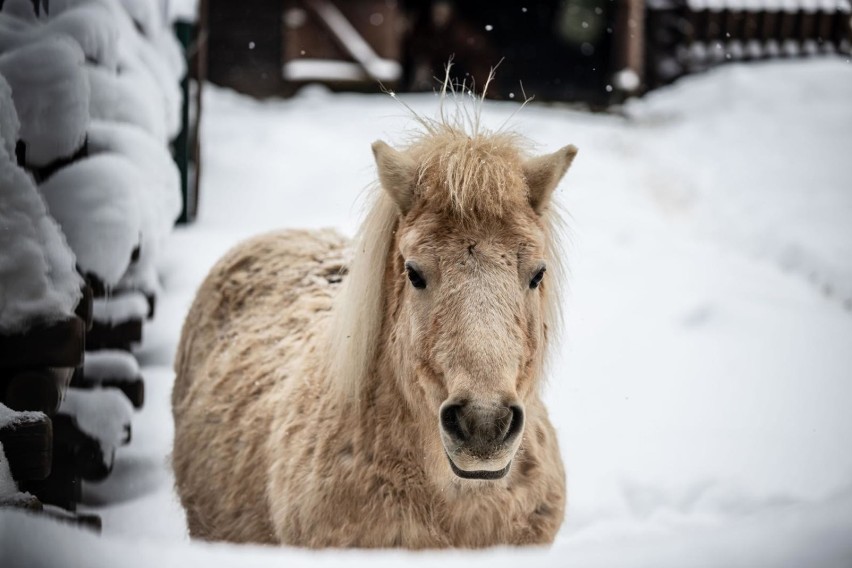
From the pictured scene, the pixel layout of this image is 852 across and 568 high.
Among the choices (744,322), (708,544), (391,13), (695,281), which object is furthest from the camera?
(391,13)

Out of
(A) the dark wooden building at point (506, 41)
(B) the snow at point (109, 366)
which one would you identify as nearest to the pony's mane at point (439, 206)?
(B) the snow at point (109, 366)

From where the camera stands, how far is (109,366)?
11.7 feet

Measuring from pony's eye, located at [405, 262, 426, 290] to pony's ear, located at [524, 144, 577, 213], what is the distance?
46 cm

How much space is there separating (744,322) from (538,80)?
911 cm

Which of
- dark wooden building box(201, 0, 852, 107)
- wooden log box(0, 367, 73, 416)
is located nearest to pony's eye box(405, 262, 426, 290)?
wooden log box(0, 367, 73, 416)

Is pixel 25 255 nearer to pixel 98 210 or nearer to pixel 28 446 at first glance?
pixel 28 446

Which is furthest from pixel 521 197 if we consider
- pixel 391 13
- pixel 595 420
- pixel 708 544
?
pixel 391 13

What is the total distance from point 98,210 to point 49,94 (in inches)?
19.3

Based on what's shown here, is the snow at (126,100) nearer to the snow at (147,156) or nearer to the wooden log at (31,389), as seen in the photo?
the snow at (147,156)

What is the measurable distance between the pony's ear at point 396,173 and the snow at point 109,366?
2019 mm

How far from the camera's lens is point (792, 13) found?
17.6ft

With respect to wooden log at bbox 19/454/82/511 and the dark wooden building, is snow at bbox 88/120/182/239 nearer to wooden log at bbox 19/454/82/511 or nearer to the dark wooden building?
wooden log at bbox 19/454/82/511


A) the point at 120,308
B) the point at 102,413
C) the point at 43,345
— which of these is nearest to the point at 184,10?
the point at 120,308

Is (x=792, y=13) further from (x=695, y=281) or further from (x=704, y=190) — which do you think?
(x=695, y=281)
